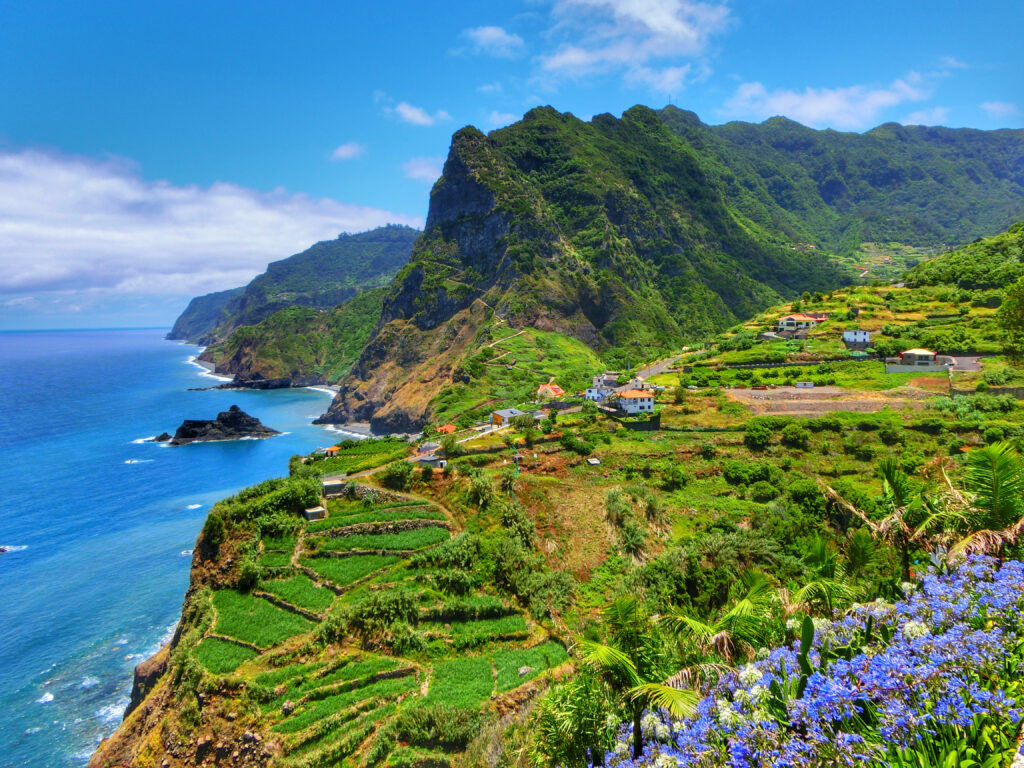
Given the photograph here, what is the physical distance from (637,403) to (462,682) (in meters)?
38.2

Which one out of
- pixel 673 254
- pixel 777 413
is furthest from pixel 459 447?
pixel 673 254

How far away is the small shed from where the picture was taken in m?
29.6

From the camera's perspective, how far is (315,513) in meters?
29.7

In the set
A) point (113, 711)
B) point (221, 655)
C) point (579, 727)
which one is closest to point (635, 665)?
point (579, 727)

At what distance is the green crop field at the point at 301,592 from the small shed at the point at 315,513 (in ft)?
13.5

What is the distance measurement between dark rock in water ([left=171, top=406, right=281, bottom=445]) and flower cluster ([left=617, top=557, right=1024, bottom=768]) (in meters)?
103

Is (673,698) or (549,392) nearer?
(673,698)

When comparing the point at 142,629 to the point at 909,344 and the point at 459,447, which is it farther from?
the point at 909,344

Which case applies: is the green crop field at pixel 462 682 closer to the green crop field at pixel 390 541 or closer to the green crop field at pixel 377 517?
the green crop field at pixel 390 541

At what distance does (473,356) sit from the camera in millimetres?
95438

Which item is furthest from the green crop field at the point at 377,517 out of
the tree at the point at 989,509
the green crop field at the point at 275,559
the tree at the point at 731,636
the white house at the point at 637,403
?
the white house at the point at 637,403

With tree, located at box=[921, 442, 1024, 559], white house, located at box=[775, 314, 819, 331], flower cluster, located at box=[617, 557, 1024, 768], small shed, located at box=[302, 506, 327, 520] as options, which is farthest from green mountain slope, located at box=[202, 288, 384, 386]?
flower cluster, located at box=[617, 557, 1024, 768]

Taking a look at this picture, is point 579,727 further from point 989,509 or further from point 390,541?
point 390,541

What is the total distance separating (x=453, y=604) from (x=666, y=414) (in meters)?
36.6
